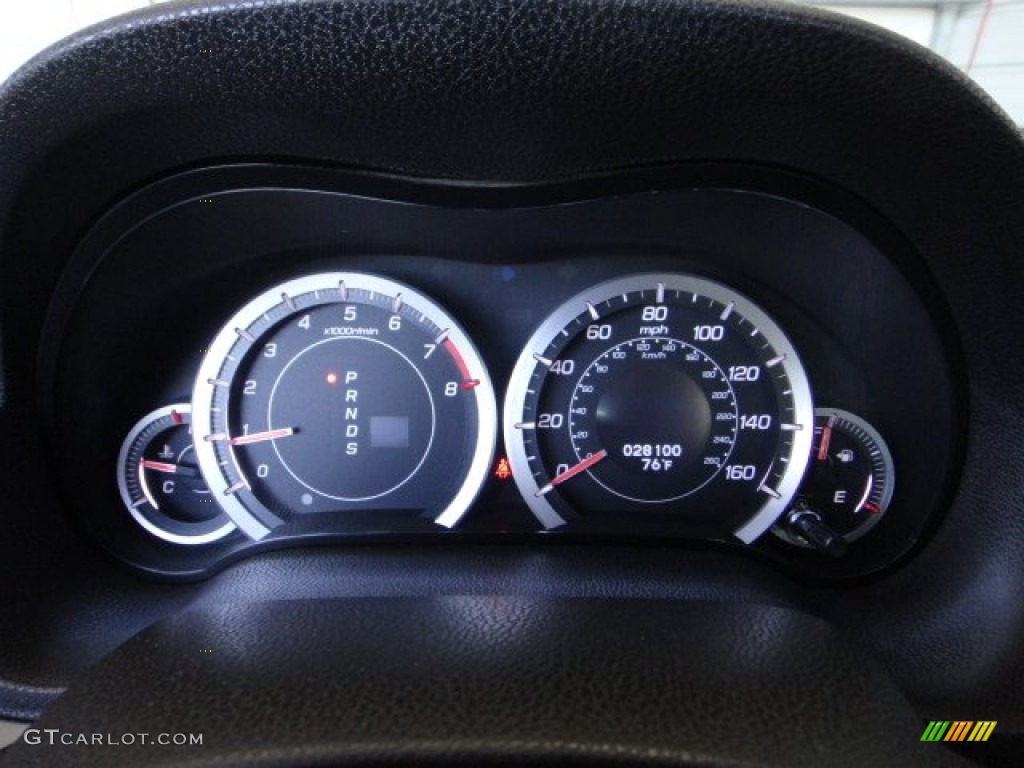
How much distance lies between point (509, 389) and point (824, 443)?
649mm

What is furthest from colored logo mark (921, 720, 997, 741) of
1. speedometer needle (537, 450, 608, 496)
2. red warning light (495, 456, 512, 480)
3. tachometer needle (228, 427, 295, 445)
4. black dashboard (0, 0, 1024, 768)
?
tachometer needle (228, 427, 295, 445)

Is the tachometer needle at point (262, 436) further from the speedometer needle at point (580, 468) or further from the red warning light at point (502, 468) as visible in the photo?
the speedometer needle at point (580, 468)

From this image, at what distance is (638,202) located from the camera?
1526mm

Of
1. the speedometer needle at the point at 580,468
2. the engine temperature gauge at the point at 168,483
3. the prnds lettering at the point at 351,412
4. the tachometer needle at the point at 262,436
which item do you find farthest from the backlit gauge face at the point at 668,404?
the engine temperature gauge at the point at 168,483

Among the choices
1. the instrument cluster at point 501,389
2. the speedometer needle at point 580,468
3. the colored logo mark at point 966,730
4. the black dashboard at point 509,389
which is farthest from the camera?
the speedometer needle at point 580,468

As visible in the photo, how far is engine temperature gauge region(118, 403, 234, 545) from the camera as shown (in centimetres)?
166

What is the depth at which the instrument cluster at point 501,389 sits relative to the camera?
158 cm

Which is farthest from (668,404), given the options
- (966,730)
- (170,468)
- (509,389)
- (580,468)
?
(170,468)

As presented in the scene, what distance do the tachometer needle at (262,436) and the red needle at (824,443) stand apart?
1.07m

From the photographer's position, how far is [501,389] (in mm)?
1703

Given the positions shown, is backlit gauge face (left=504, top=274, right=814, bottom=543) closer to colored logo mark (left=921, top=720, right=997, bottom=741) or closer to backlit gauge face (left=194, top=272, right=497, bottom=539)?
backlit gauge face (left=194, top=272, right=497, bottom=539)

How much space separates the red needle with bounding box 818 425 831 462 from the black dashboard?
0.5 inches

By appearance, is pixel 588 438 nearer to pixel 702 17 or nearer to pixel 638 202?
pixel 638 202

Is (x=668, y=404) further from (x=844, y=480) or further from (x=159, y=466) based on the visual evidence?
(x=159, y=466)
